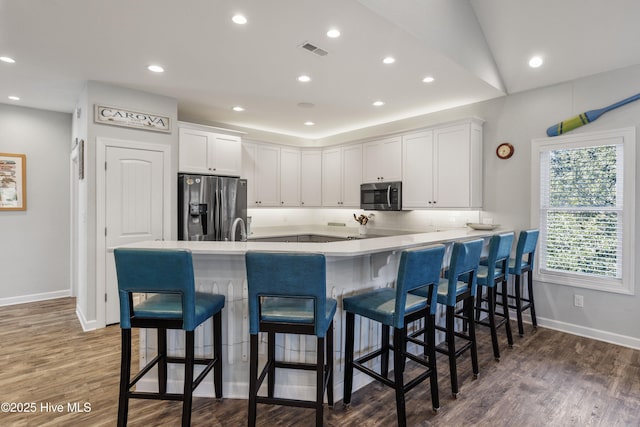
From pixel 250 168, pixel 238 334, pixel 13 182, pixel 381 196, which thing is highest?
pixel 250 168

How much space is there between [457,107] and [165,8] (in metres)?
3.67

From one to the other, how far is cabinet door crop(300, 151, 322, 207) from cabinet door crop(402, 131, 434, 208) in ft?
5.84

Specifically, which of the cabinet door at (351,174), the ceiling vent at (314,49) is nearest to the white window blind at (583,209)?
the cabinet door at (351,174)

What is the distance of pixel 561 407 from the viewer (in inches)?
88.3

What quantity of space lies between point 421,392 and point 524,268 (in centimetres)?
199

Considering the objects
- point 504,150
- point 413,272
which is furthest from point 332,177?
point 413,272

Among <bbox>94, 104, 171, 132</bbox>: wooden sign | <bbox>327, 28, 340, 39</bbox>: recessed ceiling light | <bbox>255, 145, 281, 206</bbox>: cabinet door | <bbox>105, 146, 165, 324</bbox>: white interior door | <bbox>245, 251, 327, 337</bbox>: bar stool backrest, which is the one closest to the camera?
<bbox>245, 251, 327, 337</bbox>: bar stool backrest

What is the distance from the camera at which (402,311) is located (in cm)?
195

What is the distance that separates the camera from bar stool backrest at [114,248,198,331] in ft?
5.72

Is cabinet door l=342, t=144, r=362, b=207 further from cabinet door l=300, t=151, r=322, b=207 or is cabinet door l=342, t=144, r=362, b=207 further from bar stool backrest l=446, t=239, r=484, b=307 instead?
bar stool backrest l=446, t=239, r=484, b=307

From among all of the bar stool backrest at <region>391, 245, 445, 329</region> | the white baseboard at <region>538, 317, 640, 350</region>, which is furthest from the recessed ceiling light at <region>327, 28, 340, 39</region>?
the white baseboard at <region>538, 317, 640, 350</region>

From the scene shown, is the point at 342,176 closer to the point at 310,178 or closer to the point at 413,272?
the point at 310,178

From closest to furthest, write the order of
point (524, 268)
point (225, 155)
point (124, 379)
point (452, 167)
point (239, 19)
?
point (124, 379)
point (239, 19)
point (524, 268)
point (452, 167)
point (225, 155)

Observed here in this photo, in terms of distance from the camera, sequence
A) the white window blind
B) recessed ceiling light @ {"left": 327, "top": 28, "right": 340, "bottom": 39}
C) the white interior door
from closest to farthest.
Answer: recessed ceiling light @ {"left": 327, "top": 28, "right": 340, "bottom": 39} → the white window blind → the white interior door
